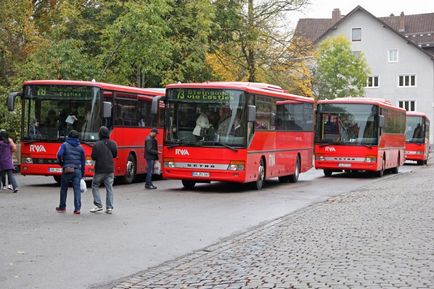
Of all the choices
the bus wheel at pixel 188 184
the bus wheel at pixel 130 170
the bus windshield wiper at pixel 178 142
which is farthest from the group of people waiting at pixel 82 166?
the bus wheel at pixel 130 170

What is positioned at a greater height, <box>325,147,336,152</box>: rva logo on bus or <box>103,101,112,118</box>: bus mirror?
<box>103,101,112,118</box>: bus mirror

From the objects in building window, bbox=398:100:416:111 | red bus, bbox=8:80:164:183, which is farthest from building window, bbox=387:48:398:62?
red bus, bbox=8:80:164:183

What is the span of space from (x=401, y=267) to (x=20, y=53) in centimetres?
3149

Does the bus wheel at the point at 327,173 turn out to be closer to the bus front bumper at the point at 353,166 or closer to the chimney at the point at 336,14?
the bus front bumper at the point at 353,166

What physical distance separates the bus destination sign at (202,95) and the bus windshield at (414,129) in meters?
29.9

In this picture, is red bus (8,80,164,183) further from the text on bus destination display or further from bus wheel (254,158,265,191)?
bus wheel (254,158,265,191)

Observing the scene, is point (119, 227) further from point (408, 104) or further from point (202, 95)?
point (408, 104)

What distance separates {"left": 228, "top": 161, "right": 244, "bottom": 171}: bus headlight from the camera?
21.7 m

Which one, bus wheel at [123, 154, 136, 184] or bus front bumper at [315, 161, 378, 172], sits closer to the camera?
bus wheel at [123, 154, 136, 184]

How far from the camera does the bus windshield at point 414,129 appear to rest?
163 feet

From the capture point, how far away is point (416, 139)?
162 feet

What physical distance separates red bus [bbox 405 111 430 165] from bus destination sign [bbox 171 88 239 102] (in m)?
29.6

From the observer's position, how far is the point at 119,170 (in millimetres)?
24375

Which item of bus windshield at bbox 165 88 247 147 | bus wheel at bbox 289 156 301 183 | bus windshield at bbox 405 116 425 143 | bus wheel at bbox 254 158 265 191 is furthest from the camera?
bus windshield at bbox 405 116 425 143
